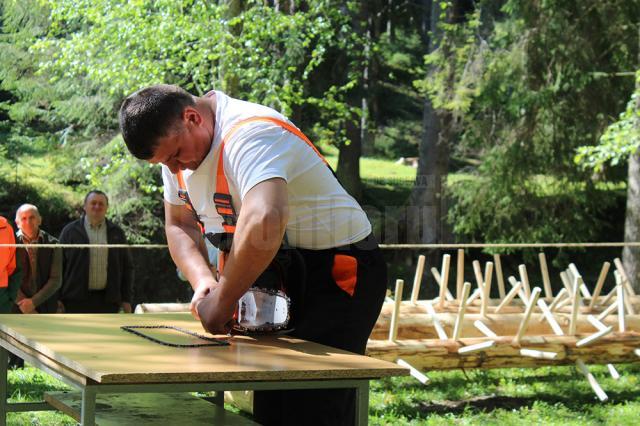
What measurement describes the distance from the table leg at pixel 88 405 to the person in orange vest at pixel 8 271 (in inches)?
211

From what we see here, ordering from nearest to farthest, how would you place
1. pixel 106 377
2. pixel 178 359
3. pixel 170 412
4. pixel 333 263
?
pixel 106 377
pixel 178 359
pixel 333 263
pixel 170 412

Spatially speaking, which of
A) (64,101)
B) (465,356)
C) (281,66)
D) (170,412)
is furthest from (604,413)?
(64,101)

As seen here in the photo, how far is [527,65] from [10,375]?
34.2 ft

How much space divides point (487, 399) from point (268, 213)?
516 centimetres

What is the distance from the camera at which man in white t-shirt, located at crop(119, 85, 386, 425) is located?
114 inches

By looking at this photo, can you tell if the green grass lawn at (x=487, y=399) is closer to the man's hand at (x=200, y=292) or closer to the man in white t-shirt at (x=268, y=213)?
the man's hand at (x=200, y=292)

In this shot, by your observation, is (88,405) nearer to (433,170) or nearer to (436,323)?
(436,323)

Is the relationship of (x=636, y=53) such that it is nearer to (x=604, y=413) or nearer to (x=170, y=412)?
(x=604, y=413)

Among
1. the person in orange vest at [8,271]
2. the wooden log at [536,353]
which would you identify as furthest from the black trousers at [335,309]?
the person in orange vest at [8,271]

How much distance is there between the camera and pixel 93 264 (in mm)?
8297

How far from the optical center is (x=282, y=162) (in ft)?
9.69

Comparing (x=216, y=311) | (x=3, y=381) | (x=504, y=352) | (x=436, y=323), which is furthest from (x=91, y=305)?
(x=216, y=311)

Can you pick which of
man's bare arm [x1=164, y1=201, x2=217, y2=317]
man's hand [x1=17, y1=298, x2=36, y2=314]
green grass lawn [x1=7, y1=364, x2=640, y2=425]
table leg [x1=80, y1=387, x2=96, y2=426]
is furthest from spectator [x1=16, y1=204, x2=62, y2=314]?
table leg [x1=80, y1=387, x2=96, y2=426]

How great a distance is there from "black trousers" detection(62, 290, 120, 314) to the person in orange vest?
61cm
